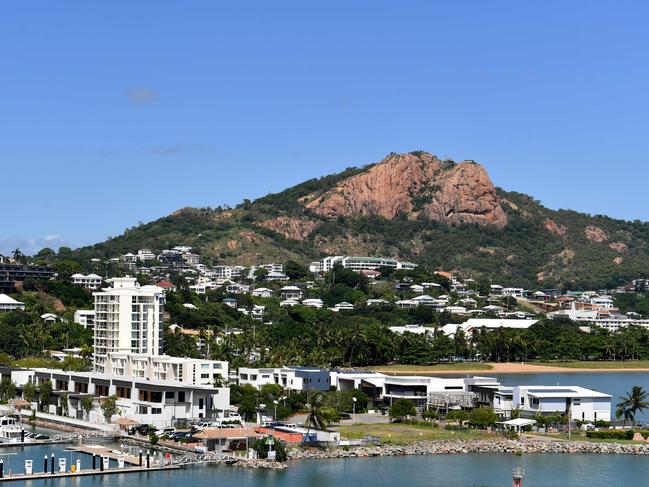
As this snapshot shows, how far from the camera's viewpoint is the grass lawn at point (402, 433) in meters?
65.7

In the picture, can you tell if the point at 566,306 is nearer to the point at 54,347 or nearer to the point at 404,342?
the point at 404,342

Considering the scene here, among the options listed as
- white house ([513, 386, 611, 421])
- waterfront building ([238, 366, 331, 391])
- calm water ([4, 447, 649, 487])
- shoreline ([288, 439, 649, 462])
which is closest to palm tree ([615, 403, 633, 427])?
white house ([513, 386, 611, 421])

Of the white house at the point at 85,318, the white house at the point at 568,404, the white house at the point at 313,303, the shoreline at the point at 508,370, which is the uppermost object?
the white house at the point at 313,303

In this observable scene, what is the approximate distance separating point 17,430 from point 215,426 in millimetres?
10185

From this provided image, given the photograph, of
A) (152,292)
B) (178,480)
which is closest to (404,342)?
(152,292)

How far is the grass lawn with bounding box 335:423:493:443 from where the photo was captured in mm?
65688

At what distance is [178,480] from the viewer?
5544 centimetres

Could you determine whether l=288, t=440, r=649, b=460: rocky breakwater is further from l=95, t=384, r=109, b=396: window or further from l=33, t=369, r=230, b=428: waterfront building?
l=95, t=384, r=109, b=396: window

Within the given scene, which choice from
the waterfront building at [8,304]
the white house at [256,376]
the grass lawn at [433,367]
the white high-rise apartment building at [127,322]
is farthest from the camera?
the waterfront building at [8,304]

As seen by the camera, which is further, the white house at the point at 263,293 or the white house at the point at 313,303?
the white house at the point at 263,293

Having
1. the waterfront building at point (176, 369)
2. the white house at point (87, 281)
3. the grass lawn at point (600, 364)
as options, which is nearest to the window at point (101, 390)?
the waterfront building at point (176, 369)

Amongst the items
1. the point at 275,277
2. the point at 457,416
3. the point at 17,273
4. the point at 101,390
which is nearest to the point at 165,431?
the point at 101,390

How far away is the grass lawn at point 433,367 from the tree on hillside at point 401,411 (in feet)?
129

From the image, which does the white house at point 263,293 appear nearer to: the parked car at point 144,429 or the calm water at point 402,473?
the parked car at point 144,429
